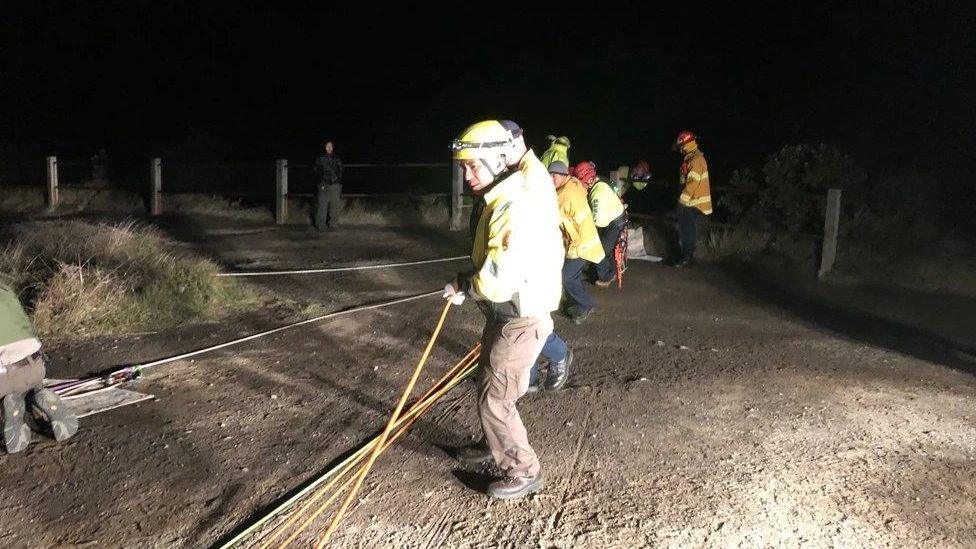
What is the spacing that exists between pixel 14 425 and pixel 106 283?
8.67 ft

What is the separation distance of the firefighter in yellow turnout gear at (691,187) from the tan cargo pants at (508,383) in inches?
260

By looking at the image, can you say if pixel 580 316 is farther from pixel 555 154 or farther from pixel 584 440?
pixel 584 440

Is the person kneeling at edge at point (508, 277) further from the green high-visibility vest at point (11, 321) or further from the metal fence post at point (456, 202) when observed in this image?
the metal fence post at point (456, 202)

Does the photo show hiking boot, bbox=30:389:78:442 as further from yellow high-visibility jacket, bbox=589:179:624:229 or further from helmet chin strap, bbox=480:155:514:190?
yellow high-visibility jacket, bbox=589:179:624:229

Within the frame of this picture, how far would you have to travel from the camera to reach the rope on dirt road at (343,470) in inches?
155

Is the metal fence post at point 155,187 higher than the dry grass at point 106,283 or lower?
higher

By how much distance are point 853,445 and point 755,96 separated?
16893 millimetres

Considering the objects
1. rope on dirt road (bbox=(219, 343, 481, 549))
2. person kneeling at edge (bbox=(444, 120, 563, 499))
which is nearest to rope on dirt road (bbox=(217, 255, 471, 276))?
rope on dirt road (bbox=(219, 343, 481, 549))

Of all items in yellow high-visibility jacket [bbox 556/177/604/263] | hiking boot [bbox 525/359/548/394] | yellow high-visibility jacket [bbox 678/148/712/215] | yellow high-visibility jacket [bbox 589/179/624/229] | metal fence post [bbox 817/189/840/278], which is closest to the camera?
hiking boot [bbox 525/359/548/394]

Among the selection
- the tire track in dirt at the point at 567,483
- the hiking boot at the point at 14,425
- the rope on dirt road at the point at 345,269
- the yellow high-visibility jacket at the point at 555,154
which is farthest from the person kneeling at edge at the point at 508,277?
the rope on dirt road at the point at 345,269

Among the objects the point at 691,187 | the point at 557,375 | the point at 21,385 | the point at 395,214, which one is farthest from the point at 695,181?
the point at 21,385

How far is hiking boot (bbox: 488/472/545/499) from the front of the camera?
423 cm

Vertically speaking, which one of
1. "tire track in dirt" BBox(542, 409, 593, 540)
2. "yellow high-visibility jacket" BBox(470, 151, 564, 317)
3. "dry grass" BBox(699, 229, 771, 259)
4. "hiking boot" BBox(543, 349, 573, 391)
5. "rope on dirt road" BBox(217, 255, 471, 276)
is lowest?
"tire track in dirt" BBox(542, 409, 593, 540)

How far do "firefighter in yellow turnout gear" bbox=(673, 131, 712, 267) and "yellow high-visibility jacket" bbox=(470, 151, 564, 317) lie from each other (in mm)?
6560
